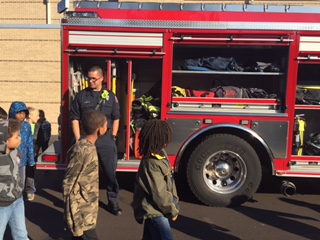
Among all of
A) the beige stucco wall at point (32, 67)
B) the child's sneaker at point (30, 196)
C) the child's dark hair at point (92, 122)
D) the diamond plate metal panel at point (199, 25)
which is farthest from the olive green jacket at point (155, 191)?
the beige stucco wall at point (32, 67)

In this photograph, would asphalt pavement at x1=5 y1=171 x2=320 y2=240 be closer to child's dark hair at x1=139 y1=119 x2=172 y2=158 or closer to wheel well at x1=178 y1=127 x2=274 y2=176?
wheel well at x1=178 y1=127 x2=274 y2=176

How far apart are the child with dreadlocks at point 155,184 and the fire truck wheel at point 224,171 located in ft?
7.84

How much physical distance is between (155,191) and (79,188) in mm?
606

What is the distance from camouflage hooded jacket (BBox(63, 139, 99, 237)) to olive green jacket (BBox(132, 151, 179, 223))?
39 cm

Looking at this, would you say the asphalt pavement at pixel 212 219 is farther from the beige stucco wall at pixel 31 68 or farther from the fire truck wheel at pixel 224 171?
the beige stucco wall at pixel 31 68

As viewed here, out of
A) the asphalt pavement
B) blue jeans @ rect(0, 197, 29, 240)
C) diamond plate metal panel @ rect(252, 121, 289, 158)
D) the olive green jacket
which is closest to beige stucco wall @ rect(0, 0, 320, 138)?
the asphalt pavement

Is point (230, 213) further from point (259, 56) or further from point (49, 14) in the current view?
point (49, 14)

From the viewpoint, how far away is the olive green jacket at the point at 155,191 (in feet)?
9.55

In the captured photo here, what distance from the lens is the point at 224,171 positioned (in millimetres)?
5559

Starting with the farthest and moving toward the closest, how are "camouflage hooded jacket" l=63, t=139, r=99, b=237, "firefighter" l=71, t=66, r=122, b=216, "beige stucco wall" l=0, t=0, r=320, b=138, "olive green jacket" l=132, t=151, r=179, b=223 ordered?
"beige stucco wall" l=0, t=0, r=320, b=138, "firefighter" l=71, t=66, r=122, b=216, "camouflage hooded jacket" l=63, t=139, r=99, b=237, "olive green jacket" l=132, t=151, r=179, b=223

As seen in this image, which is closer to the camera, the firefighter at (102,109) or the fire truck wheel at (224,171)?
the firefighter at (102,109)

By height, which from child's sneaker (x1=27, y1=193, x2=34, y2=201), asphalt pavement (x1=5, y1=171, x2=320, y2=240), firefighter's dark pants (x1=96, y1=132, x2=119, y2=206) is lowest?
asphalt pavement (x1=5, y1=171, x2=320, y2=240)

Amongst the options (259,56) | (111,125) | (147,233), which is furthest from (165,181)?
(259,56)

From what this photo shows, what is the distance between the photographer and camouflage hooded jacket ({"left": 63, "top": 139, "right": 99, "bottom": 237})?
305 centimetres
